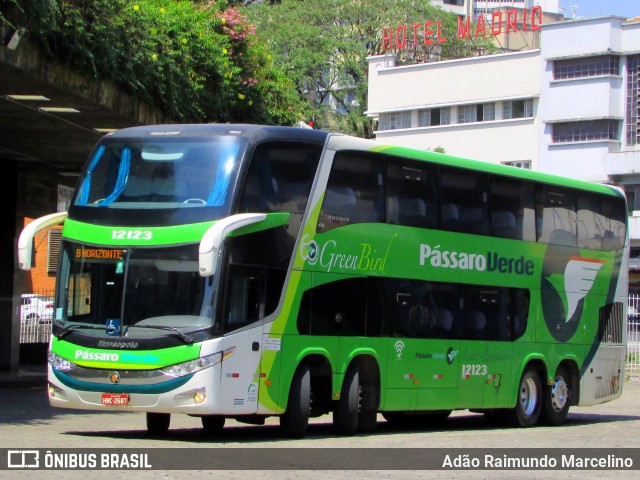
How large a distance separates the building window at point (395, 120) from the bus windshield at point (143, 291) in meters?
60.3

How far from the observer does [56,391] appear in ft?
49.2

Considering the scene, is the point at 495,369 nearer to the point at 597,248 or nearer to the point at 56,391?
the point at 597,248

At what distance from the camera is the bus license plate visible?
568 inches

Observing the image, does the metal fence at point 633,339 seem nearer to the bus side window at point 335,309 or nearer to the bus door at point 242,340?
the bus side window at point 335,309

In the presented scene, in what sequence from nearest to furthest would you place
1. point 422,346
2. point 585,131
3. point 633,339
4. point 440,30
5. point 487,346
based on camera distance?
point 422,346, point 487,346, point 633,339, point 585,131, point 440,30

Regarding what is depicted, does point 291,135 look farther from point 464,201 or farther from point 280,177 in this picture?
point 464,201

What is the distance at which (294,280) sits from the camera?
15656 millimetres

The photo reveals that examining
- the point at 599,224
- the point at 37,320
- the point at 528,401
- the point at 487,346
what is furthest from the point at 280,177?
the point at 37,320

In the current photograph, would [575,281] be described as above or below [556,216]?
below

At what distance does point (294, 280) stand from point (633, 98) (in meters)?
49.3

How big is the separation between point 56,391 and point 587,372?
10.5 m

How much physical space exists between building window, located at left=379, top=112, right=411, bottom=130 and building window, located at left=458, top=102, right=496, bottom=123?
388 cm

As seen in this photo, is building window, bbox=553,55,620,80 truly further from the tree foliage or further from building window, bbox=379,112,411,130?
the tree foliage

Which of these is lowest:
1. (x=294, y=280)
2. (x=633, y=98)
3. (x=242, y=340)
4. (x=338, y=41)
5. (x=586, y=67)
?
(x=242, y=340)
